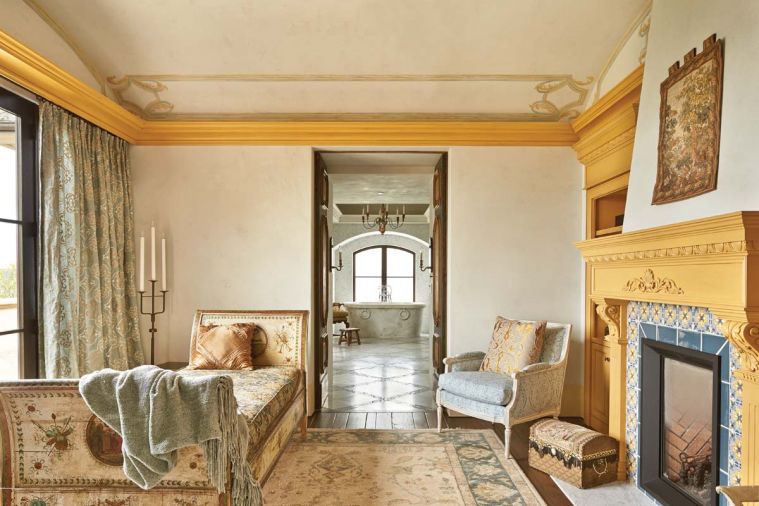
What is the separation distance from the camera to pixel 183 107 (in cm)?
404

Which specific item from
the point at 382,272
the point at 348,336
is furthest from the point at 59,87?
the point at 382,272

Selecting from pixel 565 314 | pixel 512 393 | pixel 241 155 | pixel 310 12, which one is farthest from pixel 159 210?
pixel 565 314

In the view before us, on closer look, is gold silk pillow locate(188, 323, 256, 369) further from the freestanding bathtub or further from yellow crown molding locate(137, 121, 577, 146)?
the freestanding bathtub

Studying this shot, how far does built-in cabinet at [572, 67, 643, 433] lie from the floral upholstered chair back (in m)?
2.14

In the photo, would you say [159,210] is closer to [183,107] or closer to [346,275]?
[183,107]

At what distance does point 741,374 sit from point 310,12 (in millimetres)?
3116

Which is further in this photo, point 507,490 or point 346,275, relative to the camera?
point 346,275

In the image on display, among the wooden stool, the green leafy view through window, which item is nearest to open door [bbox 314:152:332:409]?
the green leafy view through window

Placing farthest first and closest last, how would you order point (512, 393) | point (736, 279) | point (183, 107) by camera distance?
point (183, 107)
point (512, 393)
point (736, 279)

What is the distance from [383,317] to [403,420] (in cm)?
554

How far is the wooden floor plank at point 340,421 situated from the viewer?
3.89m

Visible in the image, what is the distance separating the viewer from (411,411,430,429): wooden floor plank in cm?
390

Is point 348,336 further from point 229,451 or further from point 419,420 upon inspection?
point 229,451

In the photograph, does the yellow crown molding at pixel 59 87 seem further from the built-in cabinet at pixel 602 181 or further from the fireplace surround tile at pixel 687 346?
the fireplace surround tile at pixel 687 346
